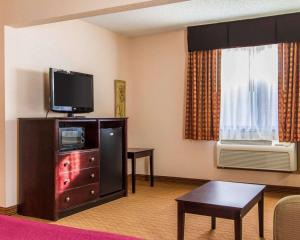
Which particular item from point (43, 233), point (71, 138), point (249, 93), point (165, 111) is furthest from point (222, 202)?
point (165, 111)

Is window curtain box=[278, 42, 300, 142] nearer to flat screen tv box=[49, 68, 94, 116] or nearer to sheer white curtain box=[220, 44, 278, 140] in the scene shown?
sheer white curtain box=[220, 44, 278, 140]

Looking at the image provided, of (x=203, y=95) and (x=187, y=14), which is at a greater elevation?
(x=187, y=14)

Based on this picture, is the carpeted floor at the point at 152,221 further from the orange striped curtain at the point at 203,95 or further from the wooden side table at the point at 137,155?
the orange striped curtain at the point at 203,95

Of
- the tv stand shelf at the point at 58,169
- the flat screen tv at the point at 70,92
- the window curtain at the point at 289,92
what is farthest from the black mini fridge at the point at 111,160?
the window curtain at the point at 289,92

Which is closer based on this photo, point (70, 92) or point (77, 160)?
point (77, 160)

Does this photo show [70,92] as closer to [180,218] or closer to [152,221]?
[152,221]

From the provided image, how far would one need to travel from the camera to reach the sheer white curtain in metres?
4.64

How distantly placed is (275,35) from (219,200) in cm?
283

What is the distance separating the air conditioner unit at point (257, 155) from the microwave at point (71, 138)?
205 cm

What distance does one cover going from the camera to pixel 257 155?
468 centimetres

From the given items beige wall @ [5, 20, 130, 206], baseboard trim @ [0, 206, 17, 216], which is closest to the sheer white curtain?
beige wall @ [5, 20, 130, 206]

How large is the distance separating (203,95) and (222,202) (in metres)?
2.76

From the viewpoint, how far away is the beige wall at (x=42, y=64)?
3695mm

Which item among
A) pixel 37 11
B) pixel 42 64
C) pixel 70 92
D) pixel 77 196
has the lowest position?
pixel 77 196
